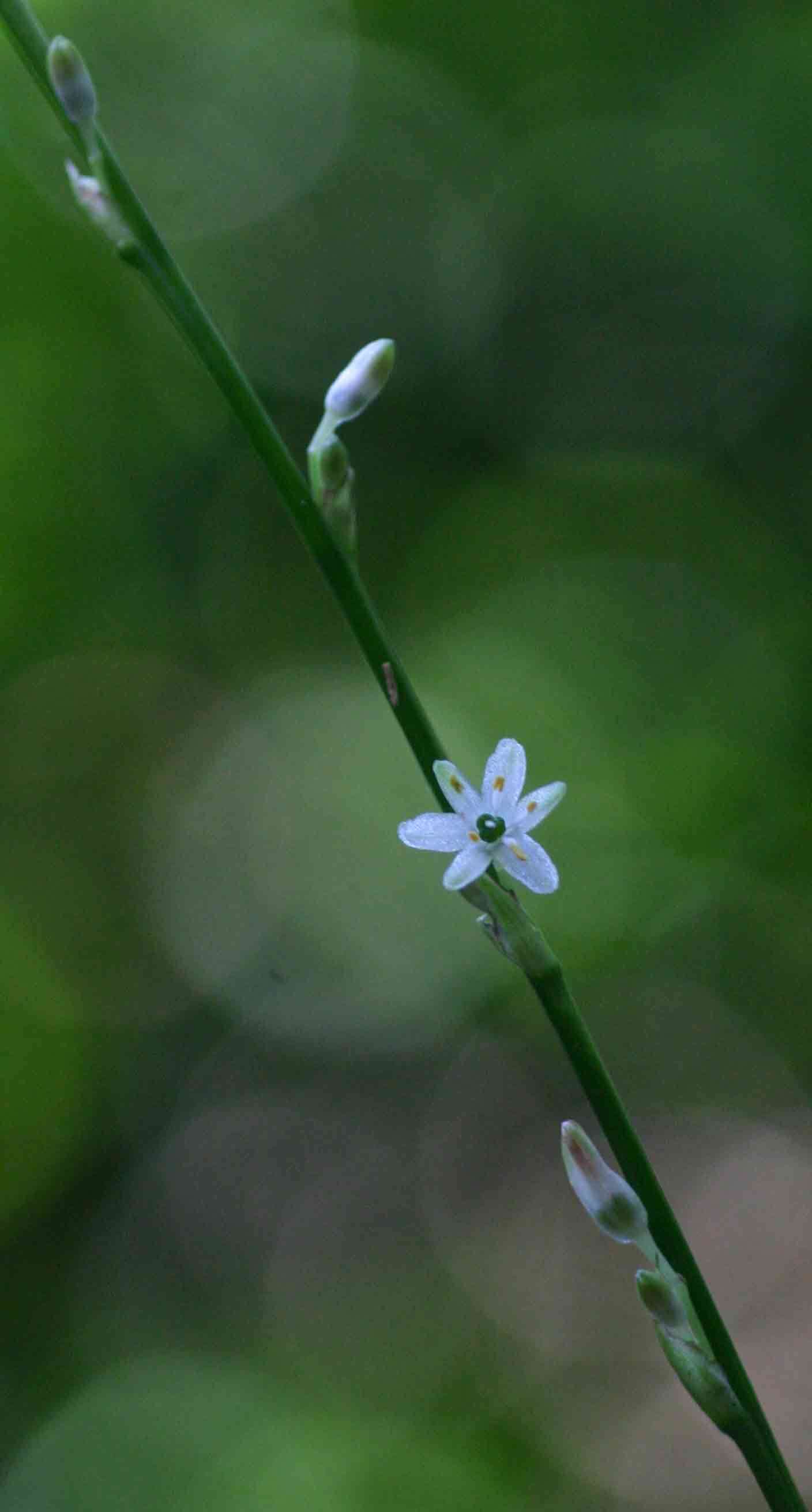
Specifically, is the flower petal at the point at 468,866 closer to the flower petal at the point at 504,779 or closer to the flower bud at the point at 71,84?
the flower petal at the point at 504,779

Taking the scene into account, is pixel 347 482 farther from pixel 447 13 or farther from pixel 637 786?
pixel 447 13

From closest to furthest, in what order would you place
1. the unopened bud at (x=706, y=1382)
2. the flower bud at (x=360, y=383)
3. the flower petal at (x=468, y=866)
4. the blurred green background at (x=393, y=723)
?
the unopened bud at (x=706, y=1382), the flower petal at (x=468, y=866), the flower bud at (x=360, y=383), the blurred green background at (x=393, y=723)

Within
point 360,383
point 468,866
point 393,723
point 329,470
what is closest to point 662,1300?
point 468,866

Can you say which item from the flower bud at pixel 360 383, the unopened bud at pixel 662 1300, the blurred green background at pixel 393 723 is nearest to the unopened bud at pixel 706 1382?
the unopened bud at pixel 662 1300

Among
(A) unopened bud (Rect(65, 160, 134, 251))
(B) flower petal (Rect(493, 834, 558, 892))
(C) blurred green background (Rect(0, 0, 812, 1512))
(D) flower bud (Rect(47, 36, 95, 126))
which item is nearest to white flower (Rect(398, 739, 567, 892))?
(B) flower petal (Rect(493, 834, 558, 892))

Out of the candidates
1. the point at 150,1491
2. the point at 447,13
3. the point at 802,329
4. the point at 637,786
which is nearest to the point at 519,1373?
the point at 150,1491
